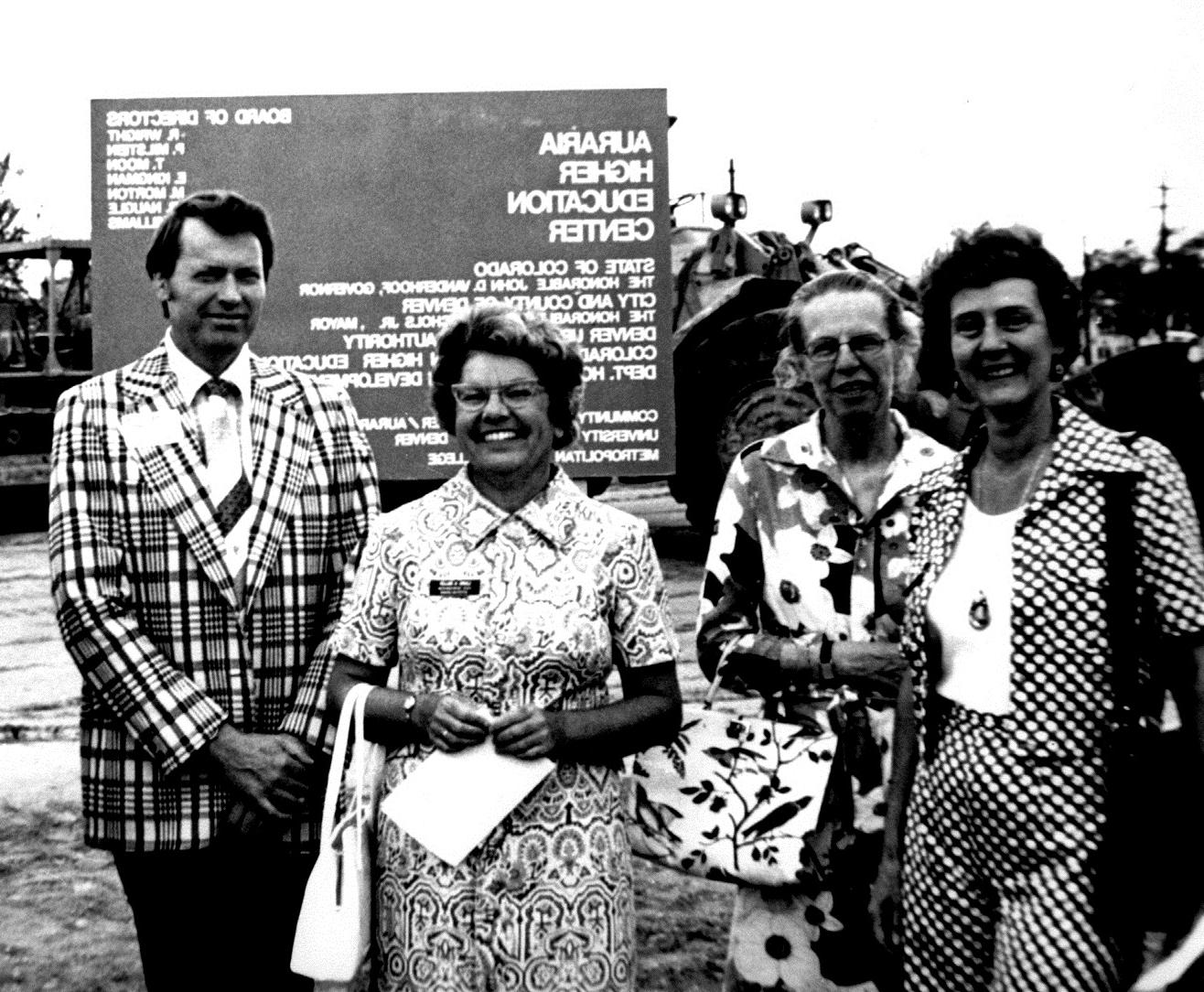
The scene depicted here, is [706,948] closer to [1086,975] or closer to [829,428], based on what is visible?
[829,428]

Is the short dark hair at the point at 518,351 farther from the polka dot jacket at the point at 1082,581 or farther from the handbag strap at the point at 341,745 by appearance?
the polka dot jacket at the point at 1082,581

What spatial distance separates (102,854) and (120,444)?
275 centimetres

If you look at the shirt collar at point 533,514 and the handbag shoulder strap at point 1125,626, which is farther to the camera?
the shirt collar at point 533,514

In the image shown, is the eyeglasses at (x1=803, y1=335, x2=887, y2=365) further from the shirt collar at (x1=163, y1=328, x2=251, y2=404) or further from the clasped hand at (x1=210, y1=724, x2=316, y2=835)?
the clasped hand at (x1=210, y1=724, x2=316, y2=835)

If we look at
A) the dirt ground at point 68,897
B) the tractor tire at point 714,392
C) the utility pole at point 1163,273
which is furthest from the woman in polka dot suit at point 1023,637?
the tractor tire at point 714,392

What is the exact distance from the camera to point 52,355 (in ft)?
44.5

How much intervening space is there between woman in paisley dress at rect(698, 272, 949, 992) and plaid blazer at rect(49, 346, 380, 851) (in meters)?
0.84

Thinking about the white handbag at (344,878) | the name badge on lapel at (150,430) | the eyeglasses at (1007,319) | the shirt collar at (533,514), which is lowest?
the white handbag at (344,878)

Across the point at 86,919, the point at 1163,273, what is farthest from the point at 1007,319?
the point at 1163,273

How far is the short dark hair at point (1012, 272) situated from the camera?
225 cm

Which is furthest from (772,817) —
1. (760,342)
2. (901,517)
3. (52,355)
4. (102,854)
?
(52,355)

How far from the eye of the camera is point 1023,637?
6.81 ft

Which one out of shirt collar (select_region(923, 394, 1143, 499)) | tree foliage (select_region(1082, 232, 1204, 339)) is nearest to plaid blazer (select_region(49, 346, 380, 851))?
shirt collar (select_region(923, 394, 1143, 499))

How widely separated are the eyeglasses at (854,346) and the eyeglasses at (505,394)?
690 mm
